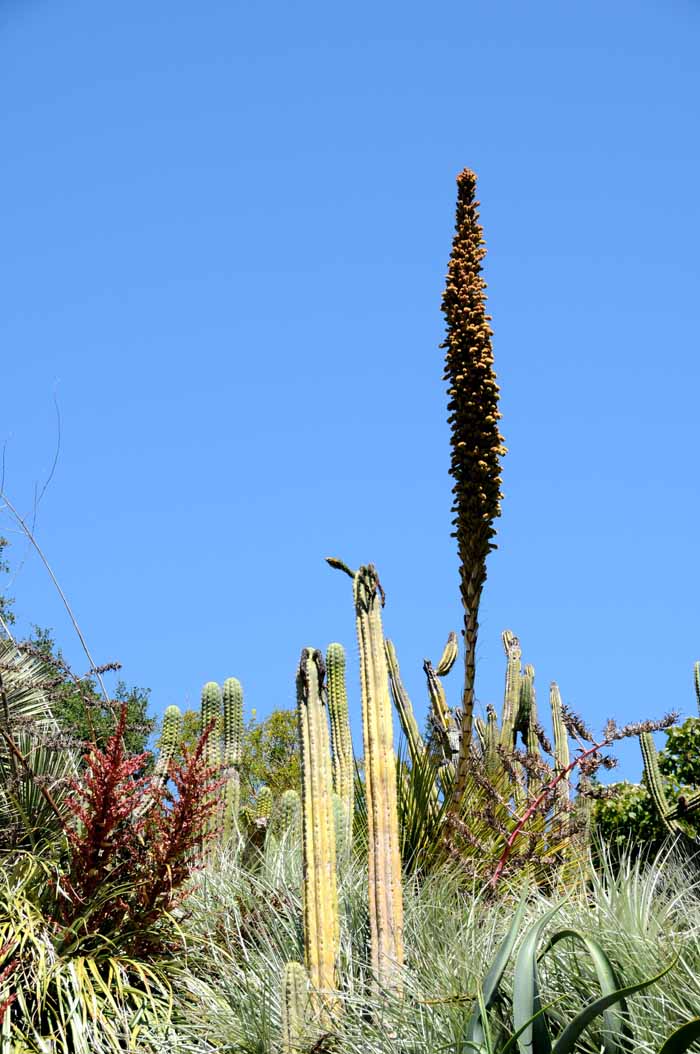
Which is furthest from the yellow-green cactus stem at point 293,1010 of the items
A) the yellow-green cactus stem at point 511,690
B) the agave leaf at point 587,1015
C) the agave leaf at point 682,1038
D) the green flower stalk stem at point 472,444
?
the yellow-green cactus stem at point 511,690

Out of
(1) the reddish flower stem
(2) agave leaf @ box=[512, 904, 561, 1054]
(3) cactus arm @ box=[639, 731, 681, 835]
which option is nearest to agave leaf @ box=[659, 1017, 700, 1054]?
(2) agave leaf @ box=[512, 904, 561, 1054]

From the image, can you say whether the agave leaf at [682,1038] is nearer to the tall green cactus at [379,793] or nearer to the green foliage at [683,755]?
the tall green cactus at [379,793]

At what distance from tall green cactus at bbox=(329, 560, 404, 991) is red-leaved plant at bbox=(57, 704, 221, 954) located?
0.99 metres

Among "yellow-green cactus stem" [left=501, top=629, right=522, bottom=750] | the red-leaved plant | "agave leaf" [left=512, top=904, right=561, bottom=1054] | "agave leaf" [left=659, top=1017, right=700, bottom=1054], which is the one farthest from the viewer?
"yellow-green cactus stem" [left=501, top=629, right=522, bottom=750]

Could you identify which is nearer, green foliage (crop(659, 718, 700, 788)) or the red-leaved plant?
the red-leaved plant

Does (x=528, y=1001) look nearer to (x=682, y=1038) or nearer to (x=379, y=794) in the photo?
(x=682, y=1038)

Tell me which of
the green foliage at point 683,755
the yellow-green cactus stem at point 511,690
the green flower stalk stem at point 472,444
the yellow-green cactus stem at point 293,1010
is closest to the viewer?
the yellow-green cactus stem at point 293,1010

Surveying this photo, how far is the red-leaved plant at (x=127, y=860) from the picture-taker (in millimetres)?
6949

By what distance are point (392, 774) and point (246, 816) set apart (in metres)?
4.18

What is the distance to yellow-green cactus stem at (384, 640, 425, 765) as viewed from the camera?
916cm

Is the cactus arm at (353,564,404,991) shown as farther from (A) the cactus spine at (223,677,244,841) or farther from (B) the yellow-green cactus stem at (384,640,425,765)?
(A) the cactus spine at (223,677,244,841)

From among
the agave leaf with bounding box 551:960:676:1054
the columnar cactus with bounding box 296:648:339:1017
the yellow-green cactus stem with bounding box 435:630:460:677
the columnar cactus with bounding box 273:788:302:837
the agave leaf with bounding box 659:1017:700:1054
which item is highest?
the yellow-green cactus stem with bounding box 435:630:460:677

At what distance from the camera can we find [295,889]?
7.90m

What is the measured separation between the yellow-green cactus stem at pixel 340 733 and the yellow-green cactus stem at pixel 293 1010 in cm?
284
